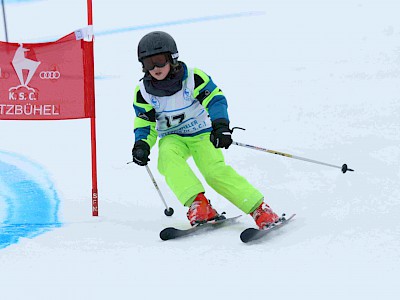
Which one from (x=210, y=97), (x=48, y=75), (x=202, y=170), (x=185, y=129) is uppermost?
(x=48, y=75)

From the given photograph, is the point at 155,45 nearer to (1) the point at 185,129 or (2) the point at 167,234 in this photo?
(1) the point at 185,129

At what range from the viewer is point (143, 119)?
4617 millimetres

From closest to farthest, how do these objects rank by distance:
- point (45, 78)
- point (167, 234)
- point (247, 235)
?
1. point (247, 235)
2. point (167, 234)
3. point (45, 78)

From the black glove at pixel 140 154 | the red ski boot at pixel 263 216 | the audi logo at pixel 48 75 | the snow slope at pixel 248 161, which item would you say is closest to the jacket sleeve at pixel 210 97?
the black glove at pixel 140 154

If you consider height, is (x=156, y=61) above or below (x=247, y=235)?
above

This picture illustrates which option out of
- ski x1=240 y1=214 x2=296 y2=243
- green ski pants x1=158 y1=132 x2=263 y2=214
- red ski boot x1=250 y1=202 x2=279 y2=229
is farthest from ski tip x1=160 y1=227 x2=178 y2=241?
red ski boot x1=250 y1=202 x2=279 y2=229

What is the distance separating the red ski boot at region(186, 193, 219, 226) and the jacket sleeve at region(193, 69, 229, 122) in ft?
1.70

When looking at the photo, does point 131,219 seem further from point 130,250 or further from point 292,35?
point 292,35

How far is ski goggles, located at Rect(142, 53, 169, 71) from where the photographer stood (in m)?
4.30

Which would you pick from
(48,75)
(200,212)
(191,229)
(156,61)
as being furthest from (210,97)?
(48,75)

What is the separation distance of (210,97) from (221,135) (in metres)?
0.31

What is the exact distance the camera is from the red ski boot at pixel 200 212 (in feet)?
14.3

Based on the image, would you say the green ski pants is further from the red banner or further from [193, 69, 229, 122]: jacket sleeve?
the red banner

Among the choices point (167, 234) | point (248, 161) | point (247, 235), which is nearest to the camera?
point (247, 235)
